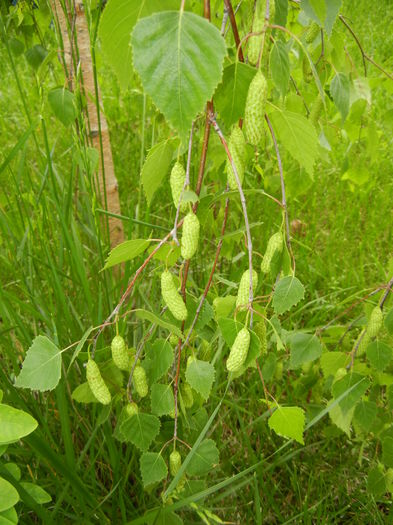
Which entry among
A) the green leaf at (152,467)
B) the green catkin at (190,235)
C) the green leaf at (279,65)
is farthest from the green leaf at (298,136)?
the green leaf at (152,467)

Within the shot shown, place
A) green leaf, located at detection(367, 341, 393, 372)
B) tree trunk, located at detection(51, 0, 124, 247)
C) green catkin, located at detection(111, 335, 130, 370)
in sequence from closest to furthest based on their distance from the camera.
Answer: green catkin, located at detection(111, 335, 130, 370) < green leaf, located at detection(367, 341, 393, 372) < tree trunk, located at detection(51, 0, 124, 247)

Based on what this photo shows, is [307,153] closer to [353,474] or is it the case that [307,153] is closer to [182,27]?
[182,27]

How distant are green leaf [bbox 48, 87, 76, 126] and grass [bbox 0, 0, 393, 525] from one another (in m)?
0.05

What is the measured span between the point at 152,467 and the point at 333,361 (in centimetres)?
44

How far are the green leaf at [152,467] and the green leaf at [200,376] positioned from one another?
7.2 inches

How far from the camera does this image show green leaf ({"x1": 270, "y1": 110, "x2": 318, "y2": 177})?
24.4 inches

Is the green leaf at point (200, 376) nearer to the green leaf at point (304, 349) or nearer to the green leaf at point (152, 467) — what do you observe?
the green leaf at point (152, 467)

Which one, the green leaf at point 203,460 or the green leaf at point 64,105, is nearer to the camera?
the green leaf at point 203,460

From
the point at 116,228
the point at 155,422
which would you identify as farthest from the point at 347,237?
the point at 155,422

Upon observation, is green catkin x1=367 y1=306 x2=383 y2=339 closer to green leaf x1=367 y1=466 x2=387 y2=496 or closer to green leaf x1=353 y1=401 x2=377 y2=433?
green leaf x1=353 y1=401 x2=377 y2=433

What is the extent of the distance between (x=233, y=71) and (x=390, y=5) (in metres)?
4.31

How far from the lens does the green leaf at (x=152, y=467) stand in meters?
0.80

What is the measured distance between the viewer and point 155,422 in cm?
78

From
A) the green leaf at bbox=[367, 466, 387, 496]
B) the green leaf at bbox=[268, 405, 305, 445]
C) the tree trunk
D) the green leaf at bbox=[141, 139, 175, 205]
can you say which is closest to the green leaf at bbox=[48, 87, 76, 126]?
the tree trunk
